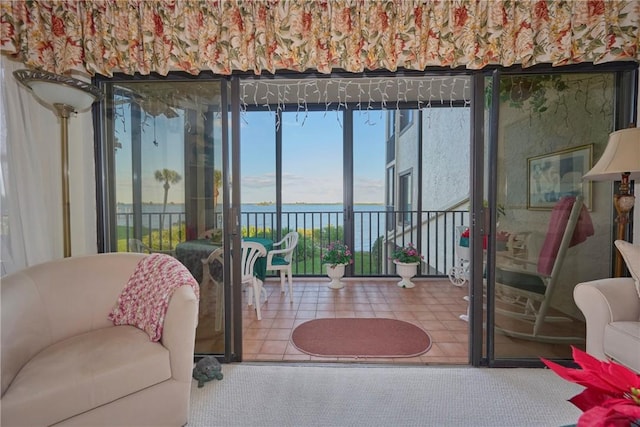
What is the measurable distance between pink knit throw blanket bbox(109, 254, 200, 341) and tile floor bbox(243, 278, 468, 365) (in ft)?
2.97

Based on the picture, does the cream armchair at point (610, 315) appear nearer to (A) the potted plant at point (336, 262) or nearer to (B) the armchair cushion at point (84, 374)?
(B) the armchair cushion at point (84, 374)

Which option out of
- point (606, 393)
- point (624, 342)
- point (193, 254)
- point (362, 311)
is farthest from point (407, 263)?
point (606, 393)

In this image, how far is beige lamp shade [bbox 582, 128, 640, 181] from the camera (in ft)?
5.41

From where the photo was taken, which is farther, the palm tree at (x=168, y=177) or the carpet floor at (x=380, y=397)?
the palm tree at (x=168, y=177)

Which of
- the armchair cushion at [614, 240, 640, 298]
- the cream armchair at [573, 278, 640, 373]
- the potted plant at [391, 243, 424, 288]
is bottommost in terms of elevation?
the potted plant at [391, 243, 424, 288]

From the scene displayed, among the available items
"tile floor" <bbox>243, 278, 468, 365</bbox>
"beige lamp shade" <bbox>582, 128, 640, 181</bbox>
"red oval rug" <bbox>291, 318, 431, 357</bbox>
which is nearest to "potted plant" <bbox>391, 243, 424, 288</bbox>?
"tile floor" <bbox>243, 278, 468, 365</bbox>

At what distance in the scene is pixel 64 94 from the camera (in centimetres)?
165

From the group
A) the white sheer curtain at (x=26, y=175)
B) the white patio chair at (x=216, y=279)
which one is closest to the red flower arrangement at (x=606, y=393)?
the white patio chair at (x=216, y=279)

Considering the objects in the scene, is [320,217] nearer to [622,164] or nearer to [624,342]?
[622,164]

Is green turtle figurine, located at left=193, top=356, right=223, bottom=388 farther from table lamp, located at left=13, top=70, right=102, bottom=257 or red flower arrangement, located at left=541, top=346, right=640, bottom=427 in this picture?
red flower arrangement, located at left=541, top=346, right=640, bottom=427

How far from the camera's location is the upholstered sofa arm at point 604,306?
5.10ft

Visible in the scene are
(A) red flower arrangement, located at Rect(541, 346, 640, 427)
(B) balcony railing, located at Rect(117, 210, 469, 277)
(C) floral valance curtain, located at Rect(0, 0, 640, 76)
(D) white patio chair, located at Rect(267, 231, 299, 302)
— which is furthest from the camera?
(B) balcony railing, located at Rect(117, 210, 469, 277)

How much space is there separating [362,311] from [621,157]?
2.36 m

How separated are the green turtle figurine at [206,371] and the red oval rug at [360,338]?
0.66m
